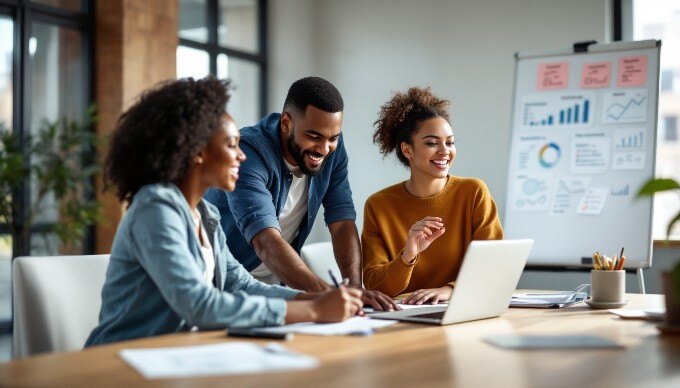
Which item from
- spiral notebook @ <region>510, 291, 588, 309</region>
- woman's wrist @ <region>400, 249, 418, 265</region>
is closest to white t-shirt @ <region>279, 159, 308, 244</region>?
woman's wrist @ <region>400, 249, 418, 265</region>

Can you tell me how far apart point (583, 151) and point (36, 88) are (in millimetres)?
3113

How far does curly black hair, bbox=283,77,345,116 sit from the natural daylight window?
3.14 m

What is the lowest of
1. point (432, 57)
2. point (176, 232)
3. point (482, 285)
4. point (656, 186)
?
point (482, 285)

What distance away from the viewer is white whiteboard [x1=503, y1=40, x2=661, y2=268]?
435 cm

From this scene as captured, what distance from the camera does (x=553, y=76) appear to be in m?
4.65

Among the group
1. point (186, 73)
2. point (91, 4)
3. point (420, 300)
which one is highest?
point (91, 4)

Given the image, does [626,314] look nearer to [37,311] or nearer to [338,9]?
[37,311]

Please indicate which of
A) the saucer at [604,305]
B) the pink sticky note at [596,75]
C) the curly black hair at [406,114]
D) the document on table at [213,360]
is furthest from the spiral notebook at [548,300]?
the pink sticky note at [596,75]

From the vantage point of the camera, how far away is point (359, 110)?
6.14 m

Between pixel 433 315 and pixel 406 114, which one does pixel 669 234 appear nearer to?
pixel 433 315

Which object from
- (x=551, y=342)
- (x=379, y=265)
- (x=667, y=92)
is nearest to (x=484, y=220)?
(x=379, y=265)

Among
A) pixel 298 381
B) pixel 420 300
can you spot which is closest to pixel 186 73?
pixel 420 300

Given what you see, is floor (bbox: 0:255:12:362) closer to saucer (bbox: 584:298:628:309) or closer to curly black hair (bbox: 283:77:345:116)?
curly black hair (bbox: 283:77:345:116)

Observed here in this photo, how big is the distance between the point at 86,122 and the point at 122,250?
3055mm
